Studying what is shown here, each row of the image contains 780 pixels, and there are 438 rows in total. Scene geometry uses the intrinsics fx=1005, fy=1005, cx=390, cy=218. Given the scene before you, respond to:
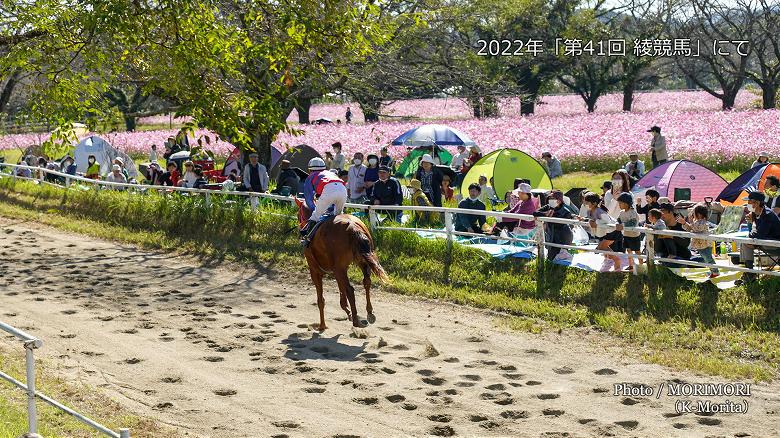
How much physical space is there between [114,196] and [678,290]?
1383 cm

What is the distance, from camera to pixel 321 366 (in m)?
11.2

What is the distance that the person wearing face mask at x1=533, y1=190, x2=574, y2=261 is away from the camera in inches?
591

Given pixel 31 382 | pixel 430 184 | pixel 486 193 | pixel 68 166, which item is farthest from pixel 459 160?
pixel 31 382

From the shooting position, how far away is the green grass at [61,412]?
8852mm

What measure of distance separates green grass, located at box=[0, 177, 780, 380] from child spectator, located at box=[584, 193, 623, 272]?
285 millimetres

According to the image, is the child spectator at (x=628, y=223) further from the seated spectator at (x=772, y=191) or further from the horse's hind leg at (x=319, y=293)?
the horse's hind leg at (x=319, y=293)

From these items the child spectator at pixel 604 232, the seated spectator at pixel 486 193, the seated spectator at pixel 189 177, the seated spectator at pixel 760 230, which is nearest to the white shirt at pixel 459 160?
the seated spectator at pixel 486 193

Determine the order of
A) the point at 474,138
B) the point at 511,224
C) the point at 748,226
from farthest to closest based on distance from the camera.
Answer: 1. the point at 474,138
2. the point at 511,224
3. the point at 748,226

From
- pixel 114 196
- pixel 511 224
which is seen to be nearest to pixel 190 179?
pixel 114 196

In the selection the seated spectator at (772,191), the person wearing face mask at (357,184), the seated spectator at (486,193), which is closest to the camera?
the seated spectator at (772,191)

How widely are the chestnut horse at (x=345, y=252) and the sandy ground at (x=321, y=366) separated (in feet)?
1.43

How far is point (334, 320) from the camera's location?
13531mm

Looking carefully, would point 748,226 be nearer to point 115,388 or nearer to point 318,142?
point 115,388

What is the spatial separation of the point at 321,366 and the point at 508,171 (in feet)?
38.4
